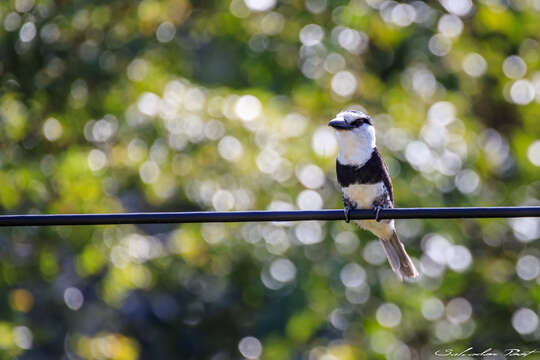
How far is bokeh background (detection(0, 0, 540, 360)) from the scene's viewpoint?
7.47m

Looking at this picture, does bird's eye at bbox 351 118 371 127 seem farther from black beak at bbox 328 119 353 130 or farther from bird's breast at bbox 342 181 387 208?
bird's breast at bbox 342 181 387 208

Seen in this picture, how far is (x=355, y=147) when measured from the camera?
19.0 ft

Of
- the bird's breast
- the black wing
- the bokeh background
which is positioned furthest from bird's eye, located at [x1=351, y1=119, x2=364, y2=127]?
the bokeh background

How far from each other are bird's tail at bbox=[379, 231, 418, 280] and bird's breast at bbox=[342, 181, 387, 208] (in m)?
0.36

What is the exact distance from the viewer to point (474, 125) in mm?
8500

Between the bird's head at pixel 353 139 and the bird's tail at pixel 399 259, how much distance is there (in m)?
0.59

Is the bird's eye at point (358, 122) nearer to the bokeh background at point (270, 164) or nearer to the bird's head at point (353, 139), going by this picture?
the bird's head at point (353, 139)

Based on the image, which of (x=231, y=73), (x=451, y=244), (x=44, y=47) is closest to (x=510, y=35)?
(x=451, y=244)

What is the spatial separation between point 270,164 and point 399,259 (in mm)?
1734

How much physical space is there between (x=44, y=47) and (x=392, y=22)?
2.96 metres

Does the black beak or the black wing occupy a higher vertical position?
the black beak

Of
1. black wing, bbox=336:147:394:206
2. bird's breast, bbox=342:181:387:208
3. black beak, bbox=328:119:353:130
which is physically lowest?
bird's breast, bbox=342:181:387:208

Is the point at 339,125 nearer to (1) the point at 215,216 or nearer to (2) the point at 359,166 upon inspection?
(2) the point at 359,166

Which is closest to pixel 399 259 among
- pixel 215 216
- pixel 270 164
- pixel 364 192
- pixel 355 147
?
pixel 364 192
